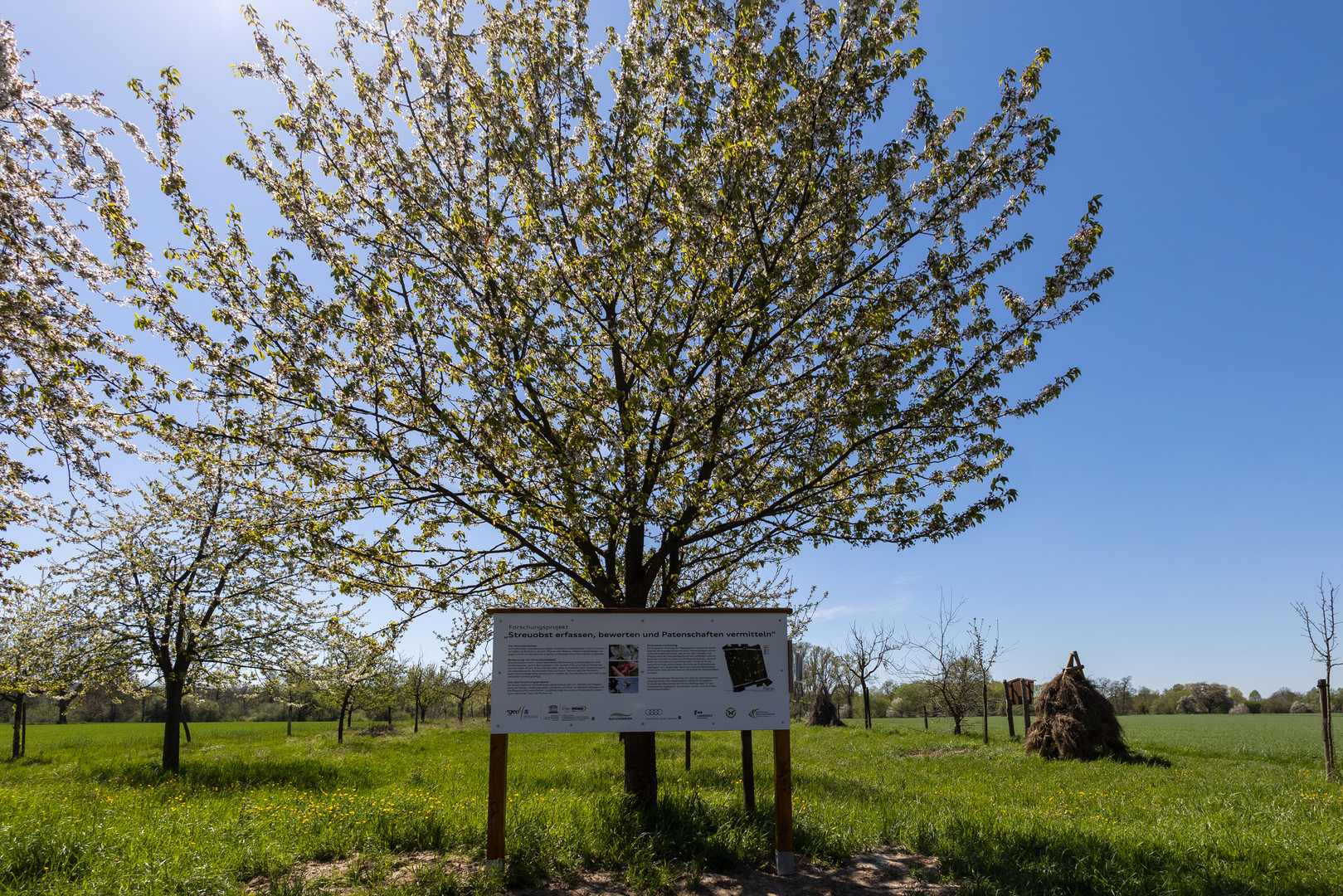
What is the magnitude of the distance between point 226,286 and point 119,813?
6.76 m

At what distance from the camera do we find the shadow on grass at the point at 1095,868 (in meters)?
5.66

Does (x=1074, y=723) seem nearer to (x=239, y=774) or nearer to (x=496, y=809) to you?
(x=496, y=809)

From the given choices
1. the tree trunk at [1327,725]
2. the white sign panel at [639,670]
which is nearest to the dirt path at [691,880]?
the white sign panel at [639,670]

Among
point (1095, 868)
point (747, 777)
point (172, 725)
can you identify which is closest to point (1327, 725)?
point (1095, 868)

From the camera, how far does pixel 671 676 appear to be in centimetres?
674

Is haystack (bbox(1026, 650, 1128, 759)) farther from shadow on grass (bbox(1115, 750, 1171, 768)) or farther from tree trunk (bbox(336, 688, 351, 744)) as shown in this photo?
tree trunk (bbox(336, 688, 351, 744))

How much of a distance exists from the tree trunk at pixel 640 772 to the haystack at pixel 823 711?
2746 centimetres

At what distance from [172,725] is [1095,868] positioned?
59.8 feet

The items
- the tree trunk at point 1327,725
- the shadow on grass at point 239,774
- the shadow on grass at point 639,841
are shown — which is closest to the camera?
the shadow on grass at point 639,841

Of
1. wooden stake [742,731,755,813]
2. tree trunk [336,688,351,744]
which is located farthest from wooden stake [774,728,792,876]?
tree trunk [336,688,351,744]

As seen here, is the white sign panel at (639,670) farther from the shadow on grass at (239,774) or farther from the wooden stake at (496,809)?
the shadow on grass at (239,774)

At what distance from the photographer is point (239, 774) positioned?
1380 centimetres

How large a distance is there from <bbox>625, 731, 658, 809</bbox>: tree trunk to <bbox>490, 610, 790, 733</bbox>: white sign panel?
4.64 ft

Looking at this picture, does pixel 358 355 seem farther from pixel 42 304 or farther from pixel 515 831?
pixel 515 831
